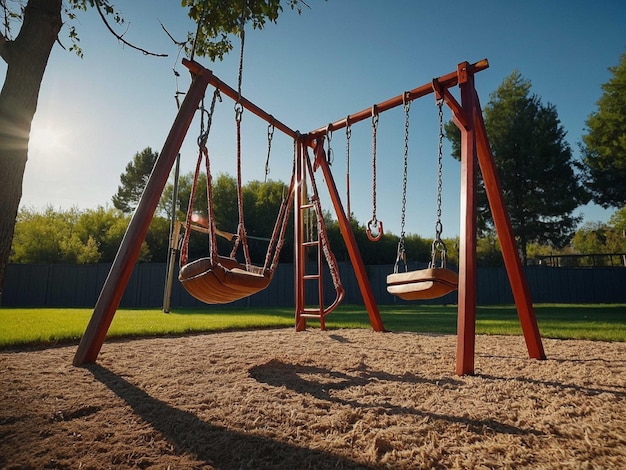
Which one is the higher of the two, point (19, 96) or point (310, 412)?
point (19, 96)

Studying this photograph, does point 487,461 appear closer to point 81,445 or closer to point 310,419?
point 310,419

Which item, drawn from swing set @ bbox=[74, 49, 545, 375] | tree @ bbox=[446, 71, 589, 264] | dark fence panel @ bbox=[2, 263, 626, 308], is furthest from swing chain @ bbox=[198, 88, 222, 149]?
tree @ bbox=[446, 71, 589, 264]

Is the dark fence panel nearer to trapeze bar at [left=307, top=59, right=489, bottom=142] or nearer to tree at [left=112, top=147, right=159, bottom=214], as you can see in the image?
trapeze bar at [left=307, top=59, right=489, bottom=142]

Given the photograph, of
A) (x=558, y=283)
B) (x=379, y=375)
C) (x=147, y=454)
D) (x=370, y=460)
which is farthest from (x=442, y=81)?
(x=558, y=283)

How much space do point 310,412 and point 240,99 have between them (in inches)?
108

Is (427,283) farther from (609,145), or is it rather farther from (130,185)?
(130,185)

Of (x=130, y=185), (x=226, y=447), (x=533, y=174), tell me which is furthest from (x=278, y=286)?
(x=130, y=185)

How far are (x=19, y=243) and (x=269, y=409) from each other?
86.9 feet

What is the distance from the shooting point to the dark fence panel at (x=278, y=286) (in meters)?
17.1

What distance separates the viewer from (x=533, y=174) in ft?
56.3

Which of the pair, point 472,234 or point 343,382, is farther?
point 472,234

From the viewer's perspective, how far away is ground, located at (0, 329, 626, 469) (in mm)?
1459

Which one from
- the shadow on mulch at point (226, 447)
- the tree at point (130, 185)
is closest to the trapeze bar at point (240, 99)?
the shadow on mulch at point (226, 447)

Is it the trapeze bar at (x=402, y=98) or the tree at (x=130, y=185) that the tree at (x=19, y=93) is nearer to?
the trapeze bar at (x=402, y=98)
